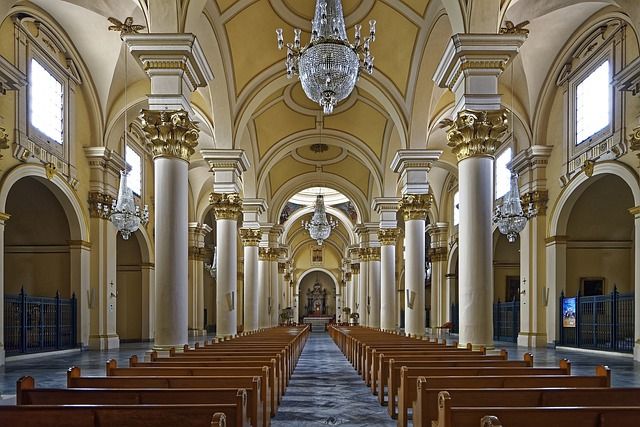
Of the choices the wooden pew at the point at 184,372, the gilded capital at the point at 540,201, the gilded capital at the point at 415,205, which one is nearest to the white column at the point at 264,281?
the gilded capital at the point at 415,205

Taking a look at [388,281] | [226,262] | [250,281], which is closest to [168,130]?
[226,262]

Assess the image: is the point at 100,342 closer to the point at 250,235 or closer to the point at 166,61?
the point at 250,235

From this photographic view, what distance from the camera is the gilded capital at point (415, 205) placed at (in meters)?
16.2

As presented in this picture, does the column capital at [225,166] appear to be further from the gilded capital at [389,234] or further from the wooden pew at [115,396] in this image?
the wooden pew at [115,396]

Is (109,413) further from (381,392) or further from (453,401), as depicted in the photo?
(381,392)

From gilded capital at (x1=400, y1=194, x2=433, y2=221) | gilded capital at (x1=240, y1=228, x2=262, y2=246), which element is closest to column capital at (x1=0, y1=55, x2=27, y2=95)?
gilded capital at (x1=400, y1=194, x2=433, y2=221)

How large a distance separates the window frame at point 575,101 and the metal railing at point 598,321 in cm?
393

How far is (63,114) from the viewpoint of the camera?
16.2 meters

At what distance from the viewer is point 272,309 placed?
103 ft

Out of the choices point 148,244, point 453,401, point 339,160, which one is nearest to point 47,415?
point 453,401

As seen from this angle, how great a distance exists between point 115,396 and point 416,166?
12.4 meters

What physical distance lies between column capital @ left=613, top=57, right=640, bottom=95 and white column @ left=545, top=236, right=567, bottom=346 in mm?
5870

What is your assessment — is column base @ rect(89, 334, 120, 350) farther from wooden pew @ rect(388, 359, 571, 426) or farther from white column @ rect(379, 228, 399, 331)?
wooden pew @ rect(388, 359, 571, 426)

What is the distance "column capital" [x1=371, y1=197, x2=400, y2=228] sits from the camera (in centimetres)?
2272
